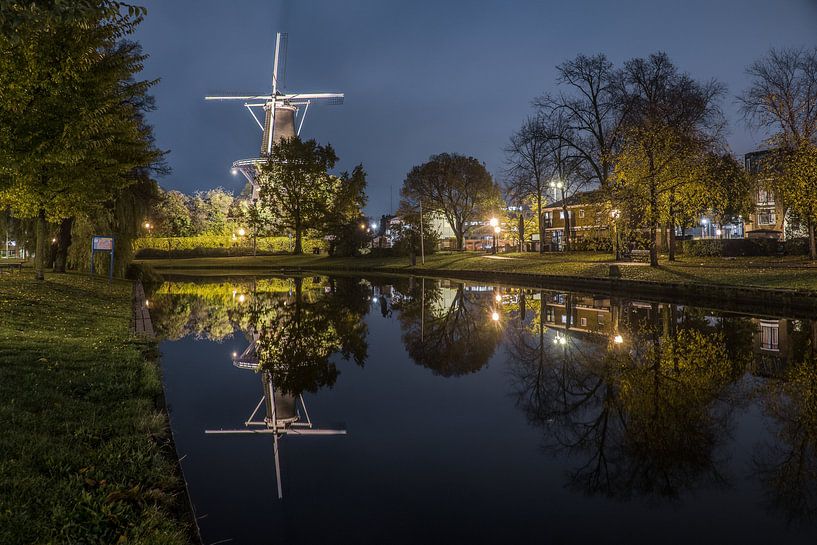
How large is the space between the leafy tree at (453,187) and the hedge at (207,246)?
17.0m

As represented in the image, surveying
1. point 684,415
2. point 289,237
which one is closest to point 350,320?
point 684,415

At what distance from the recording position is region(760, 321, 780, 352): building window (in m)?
12.1

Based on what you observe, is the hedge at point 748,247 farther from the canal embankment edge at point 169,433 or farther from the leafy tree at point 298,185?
the canal embankment edge at point 169,433

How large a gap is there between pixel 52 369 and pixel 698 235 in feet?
269

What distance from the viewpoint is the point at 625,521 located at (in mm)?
4707

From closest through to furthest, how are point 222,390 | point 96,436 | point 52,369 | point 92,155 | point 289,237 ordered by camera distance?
point 96,436, point 52,369, point 222,390, point 92,155, point 289,237

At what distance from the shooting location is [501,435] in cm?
686

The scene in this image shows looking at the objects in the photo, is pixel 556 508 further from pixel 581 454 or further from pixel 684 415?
pixel 684 415

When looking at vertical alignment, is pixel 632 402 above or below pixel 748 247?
below

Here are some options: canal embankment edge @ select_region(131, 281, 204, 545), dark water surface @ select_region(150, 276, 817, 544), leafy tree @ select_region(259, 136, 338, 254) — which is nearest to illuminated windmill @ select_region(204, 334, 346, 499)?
dark water surface @ select_region(150, 276, 817, 544)

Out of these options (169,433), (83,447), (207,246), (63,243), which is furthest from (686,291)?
(207,246)

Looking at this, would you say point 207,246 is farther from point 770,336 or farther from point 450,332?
point 770,336

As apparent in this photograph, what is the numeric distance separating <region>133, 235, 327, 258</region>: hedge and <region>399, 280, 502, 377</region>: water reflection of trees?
5036 cm

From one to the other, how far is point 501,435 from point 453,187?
62.1 meters
